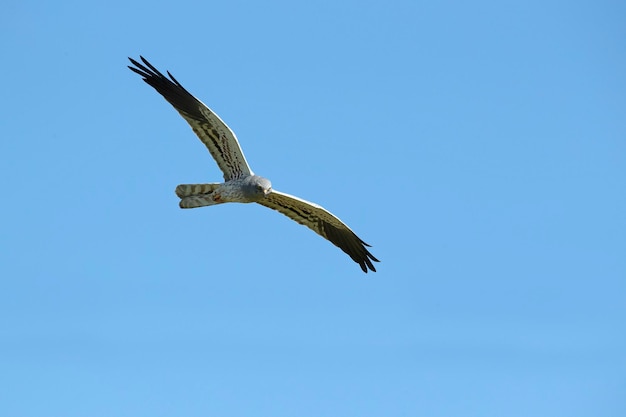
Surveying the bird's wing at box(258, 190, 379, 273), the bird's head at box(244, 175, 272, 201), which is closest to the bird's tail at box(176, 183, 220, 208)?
the bird's head at box(244, 175, 272, 201)

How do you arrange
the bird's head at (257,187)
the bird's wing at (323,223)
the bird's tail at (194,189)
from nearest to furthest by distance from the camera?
the bird's head at (257,187) < the bird's tail at (194,189) < the bird's wing at (323,223)

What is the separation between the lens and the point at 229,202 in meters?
15.5

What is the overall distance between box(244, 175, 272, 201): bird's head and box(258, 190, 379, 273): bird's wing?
2.54 ft

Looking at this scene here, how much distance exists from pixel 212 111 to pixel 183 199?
1645 mm

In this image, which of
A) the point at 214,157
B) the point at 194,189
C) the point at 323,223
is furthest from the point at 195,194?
the point at 323,223

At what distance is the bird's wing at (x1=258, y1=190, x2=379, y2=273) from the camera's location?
1647 centimetres

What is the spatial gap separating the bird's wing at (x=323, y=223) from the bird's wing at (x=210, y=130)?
3.15ft

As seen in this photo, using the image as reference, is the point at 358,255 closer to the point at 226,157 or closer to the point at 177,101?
the point at 226,157

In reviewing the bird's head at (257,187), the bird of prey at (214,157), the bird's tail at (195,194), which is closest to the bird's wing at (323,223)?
the bird of prey at (214,157)

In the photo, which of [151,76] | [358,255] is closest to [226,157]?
[151,76]

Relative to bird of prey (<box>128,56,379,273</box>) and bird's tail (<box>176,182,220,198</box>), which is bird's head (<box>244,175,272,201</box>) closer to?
bird of prey (<box>128,56,379,273</box>)

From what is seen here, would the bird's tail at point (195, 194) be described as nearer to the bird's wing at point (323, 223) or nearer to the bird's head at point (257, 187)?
the bird's head at point (257, 187)

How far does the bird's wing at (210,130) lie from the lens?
15219 millimetres

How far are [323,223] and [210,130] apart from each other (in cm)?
320
